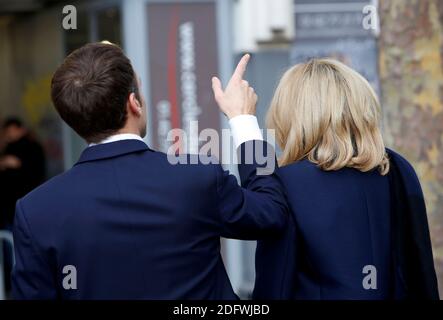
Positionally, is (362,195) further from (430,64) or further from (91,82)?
(430,64)

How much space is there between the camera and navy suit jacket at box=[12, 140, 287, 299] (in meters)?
2.51

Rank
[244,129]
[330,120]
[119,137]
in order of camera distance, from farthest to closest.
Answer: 1. [330,120]
2. [244,129]
3. [119,137]

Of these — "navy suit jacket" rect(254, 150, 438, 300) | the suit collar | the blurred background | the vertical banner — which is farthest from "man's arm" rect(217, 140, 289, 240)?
the vertical banner

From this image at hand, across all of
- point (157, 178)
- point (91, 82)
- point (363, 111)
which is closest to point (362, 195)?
point (363, 111)

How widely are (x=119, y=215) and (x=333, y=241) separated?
65 cm

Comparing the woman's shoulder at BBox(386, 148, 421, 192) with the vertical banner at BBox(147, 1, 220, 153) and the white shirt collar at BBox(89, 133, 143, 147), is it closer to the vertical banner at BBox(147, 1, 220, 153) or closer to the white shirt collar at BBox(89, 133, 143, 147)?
the white shirt collar at BBox(89, 133, 143, 147)

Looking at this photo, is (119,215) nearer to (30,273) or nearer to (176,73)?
(30,273)

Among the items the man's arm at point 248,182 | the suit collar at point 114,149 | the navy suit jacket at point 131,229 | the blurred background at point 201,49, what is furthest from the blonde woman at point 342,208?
the blurred background at point 201,49

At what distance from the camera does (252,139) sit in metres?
2.71

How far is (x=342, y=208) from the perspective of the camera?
2.82m

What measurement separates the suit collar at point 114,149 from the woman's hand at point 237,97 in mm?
300

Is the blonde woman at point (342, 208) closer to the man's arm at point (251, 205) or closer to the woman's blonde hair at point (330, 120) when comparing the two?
the woman's blonde hair at point (330, 120)

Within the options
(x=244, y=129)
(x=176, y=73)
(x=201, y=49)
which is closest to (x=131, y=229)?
(x=244, y=129)
